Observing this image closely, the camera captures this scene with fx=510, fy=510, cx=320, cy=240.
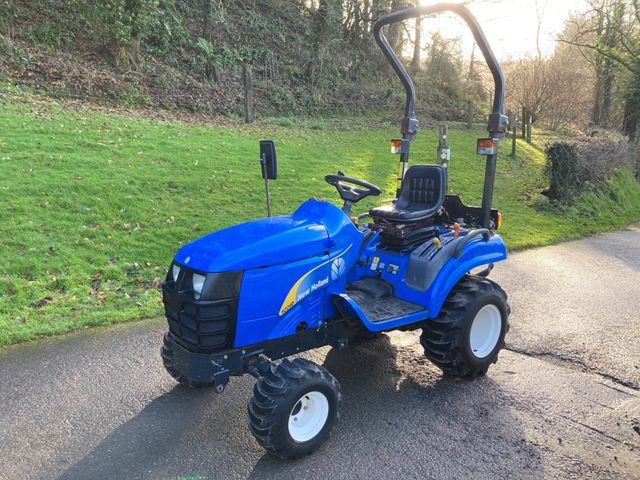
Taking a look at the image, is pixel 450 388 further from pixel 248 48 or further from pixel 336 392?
pixel 248 48

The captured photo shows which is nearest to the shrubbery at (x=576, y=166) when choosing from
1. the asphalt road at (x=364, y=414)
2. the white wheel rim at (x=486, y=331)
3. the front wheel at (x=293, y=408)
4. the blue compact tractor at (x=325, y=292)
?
the asphalt road at (x=364, y=414)

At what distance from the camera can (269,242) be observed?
3117 millimetres

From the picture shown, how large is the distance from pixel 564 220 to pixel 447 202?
6.72 m

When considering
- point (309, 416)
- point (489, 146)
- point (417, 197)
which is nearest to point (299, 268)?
point (309, 416)

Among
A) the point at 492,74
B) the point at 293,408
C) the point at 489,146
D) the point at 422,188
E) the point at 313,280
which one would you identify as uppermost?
the point at 492,74

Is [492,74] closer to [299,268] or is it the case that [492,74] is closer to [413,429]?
Answer: [299,268]

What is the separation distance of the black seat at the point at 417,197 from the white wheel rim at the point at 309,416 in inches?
59.6

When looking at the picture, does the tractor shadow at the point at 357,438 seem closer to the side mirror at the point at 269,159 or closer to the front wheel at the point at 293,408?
the front wheel at the point at 293,408

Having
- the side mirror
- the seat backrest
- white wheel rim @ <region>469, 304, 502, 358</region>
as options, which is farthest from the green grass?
white wheel rim @ <region>469, 304, 502, 358</region>

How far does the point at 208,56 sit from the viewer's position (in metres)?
17.1

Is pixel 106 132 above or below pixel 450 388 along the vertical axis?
above

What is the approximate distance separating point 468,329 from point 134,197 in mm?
5518

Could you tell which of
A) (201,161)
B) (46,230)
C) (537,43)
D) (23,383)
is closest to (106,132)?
(201,161)

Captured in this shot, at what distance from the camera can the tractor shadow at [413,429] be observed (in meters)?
2.93
